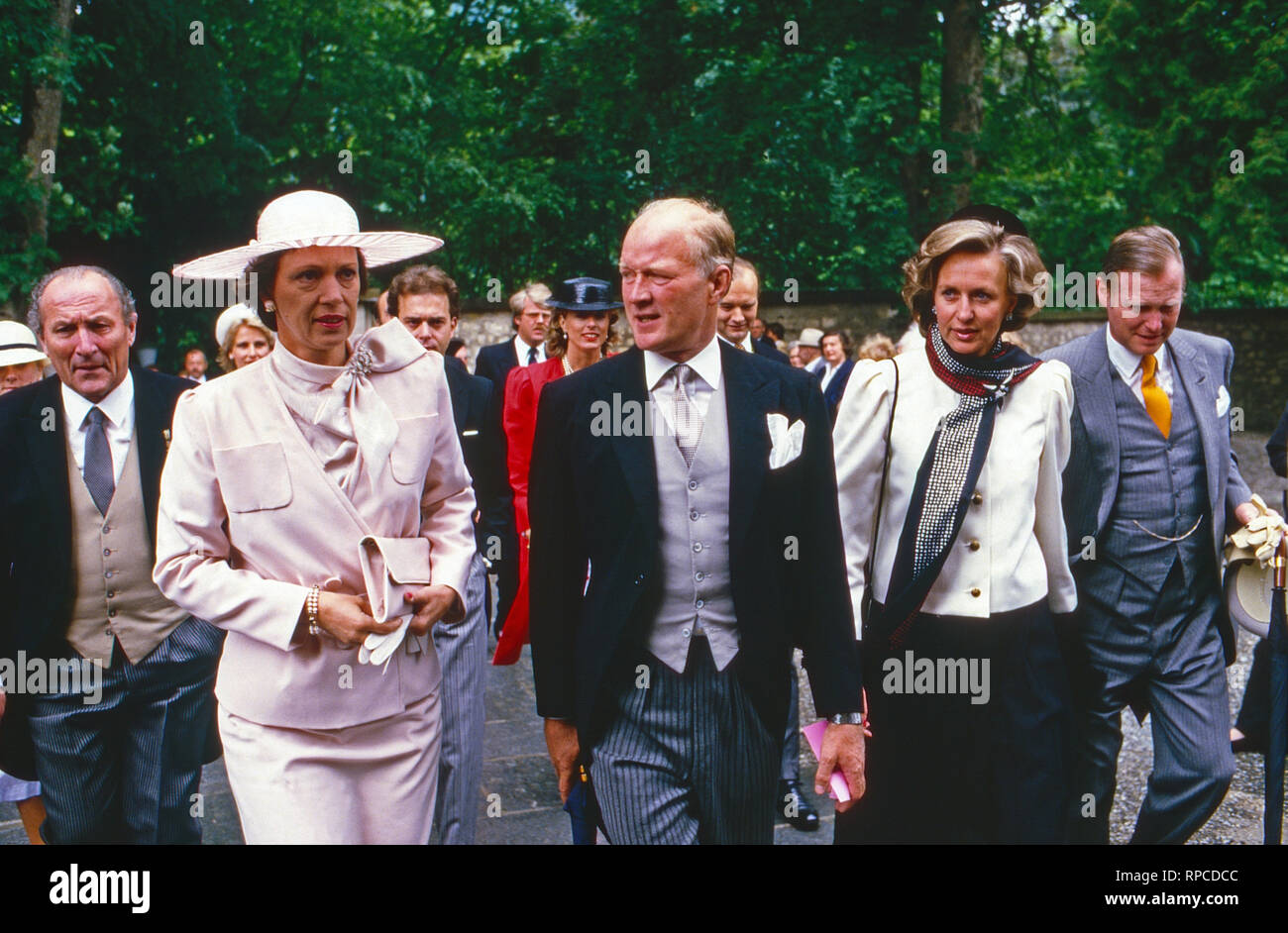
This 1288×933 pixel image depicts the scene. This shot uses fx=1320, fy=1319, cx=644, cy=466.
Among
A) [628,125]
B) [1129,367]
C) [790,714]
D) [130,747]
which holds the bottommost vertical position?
[790,714]

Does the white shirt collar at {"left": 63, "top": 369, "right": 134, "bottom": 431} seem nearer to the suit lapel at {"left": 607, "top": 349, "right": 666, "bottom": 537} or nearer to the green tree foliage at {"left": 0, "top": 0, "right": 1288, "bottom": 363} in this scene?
the suit lapel at {"left": 607, "top": 349, "right": 666, "bottom": 537}

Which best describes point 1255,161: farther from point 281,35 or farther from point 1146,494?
point 1146,494

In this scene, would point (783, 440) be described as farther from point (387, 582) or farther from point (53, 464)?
point (53, 464)

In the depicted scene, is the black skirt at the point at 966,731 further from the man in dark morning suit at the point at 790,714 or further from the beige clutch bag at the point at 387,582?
the man in dark morning suit at the point at 790,714

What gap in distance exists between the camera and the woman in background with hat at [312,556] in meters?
2.94

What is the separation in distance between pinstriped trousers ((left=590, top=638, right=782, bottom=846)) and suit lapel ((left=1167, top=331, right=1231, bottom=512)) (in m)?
2.11

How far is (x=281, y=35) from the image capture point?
73.9ft

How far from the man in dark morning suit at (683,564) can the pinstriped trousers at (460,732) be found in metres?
1.29

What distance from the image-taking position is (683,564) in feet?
9.89

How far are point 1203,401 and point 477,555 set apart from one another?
2.57m

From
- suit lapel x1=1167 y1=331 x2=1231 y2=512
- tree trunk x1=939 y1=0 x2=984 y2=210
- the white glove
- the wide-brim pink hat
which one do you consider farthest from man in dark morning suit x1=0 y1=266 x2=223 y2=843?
tree trunk x1=939 y1=0 x2=984 y2=210

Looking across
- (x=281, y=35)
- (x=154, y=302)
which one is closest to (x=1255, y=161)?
(x=281, y=35)

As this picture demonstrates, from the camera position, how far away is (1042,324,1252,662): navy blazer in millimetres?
4281

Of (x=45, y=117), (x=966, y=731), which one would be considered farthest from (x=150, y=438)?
(x=45, y=117)
